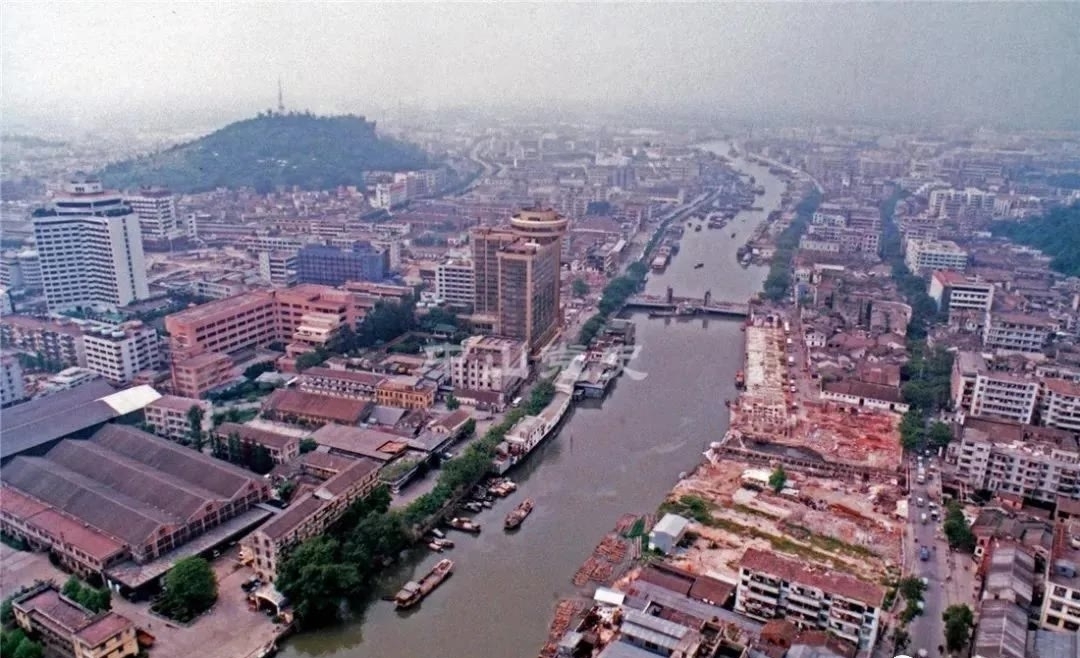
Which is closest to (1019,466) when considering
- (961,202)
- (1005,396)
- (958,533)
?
(958,533)

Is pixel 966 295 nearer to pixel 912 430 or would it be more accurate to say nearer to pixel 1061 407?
pixel 1061 407

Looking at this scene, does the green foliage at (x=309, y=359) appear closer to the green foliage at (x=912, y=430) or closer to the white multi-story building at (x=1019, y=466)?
the green foliage at (x=912, y=430)

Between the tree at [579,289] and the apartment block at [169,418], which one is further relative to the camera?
the tree at [579,289]

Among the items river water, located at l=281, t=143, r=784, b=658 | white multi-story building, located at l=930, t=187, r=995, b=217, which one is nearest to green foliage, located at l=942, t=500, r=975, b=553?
river water, located at l=281, t=143, r=784, b=658

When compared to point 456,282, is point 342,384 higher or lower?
lower

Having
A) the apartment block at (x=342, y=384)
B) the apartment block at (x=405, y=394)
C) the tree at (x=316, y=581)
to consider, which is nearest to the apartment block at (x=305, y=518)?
the tree at (x=316, y=581)

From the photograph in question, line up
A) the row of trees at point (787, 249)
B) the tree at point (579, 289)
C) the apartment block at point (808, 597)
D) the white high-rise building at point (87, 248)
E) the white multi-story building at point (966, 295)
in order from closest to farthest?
1. the apartment block at point (808, 597)
2. the white high-rise building at point (87, 248)
3. the white multi-story building at point (966, 295)
4. the tree at point (579, 289)
5. the row of trees at point (787, 249)

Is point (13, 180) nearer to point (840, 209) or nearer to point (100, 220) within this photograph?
point (100, 220)
